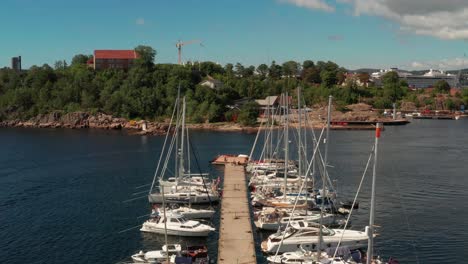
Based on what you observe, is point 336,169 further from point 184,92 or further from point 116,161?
point 184,92

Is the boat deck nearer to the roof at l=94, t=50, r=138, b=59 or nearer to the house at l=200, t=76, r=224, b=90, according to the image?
the house at l=200, t=76, r=224, b=90

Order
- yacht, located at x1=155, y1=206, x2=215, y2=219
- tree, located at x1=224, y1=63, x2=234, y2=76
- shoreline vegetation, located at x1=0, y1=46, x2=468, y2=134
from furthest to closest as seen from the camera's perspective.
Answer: tree, located at x1=224, y1=63, x2=234, y2=76, shoreline vegetation, located at x1=0, y1=46, x2=468, y2=134, yacht, located at x1=155, y1=206, x2=215, y2=219

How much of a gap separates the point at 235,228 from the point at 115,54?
5563 inches

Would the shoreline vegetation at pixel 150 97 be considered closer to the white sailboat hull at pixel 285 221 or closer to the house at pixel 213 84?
the house at pixel 213 84

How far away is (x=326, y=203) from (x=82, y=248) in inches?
836

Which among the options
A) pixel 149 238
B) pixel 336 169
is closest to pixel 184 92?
pixel 336 169

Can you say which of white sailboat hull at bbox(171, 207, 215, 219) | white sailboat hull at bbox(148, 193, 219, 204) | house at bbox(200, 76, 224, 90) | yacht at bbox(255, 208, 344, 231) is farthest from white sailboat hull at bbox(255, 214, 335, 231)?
house at bbox(200, 76, 224, 90)

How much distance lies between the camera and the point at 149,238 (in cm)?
4044

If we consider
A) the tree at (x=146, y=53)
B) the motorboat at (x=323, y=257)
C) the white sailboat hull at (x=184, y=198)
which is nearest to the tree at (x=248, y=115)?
the tree at (x=146, y=53)

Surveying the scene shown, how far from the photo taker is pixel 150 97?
144 metres

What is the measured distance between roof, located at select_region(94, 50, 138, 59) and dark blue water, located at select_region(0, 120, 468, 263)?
67152 mm

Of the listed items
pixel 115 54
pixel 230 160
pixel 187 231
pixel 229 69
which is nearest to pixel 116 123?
pixel 115 54

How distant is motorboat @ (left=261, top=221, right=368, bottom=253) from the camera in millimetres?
35719

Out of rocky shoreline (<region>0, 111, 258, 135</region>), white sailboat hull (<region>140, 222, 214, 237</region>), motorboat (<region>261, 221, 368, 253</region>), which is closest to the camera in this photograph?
motorboat (<region>261, 221, 368, 253</region>)
